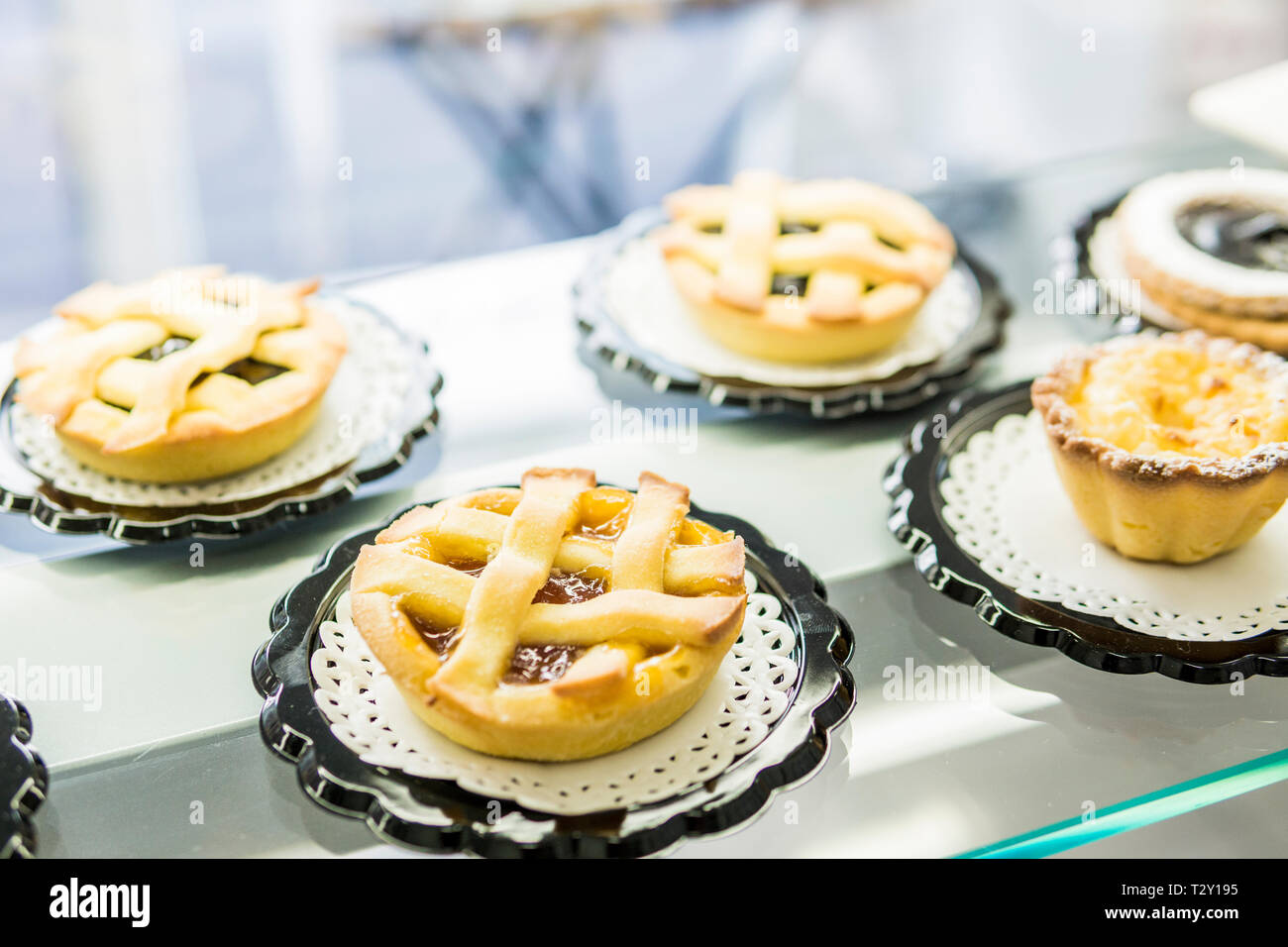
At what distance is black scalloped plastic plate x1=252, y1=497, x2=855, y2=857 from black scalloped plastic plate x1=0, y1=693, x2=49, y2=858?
0.17m

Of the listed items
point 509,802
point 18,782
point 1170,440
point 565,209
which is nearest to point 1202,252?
point 1170,440

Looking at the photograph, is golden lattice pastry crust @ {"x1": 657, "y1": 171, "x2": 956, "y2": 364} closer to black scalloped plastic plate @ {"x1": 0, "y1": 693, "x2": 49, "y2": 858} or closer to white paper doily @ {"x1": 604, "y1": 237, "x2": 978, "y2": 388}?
white paper doily @ {"x1": 604, "y1": 237, "x2": 978, "y2": 388}

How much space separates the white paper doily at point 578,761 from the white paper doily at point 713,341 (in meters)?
0.44

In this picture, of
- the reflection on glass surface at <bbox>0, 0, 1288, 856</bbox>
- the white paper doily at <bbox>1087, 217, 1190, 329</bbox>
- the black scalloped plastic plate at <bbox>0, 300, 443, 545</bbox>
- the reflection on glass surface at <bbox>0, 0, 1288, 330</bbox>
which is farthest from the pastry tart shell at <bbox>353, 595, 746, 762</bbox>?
the reflection on glass surface at <bbox>0, 0, 1288, 330</bbox>

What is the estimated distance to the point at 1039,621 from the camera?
3.65 ft

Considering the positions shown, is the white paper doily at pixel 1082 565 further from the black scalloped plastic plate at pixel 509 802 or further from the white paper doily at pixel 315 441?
the white paper doily at pixel 315 441

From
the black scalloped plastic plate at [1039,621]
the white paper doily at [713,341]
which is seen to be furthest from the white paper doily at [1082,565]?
the white paper doily at [713,341]

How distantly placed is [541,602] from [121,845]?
36 centimetres

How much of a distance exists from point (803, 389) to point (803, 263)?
19cm

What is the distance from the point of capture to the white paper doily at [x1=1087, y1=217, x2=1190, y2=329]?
5.08ft

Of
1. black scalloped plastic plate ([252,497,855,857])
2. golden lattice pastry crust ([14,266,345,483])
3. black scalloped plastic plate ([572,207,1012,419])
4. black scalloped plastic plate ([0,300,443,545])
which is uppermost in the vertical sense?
golden lattice pastry crust ([14,266,345,483])

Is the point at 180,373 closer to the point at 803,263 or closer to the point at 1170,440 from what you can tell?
the point at 803,263
